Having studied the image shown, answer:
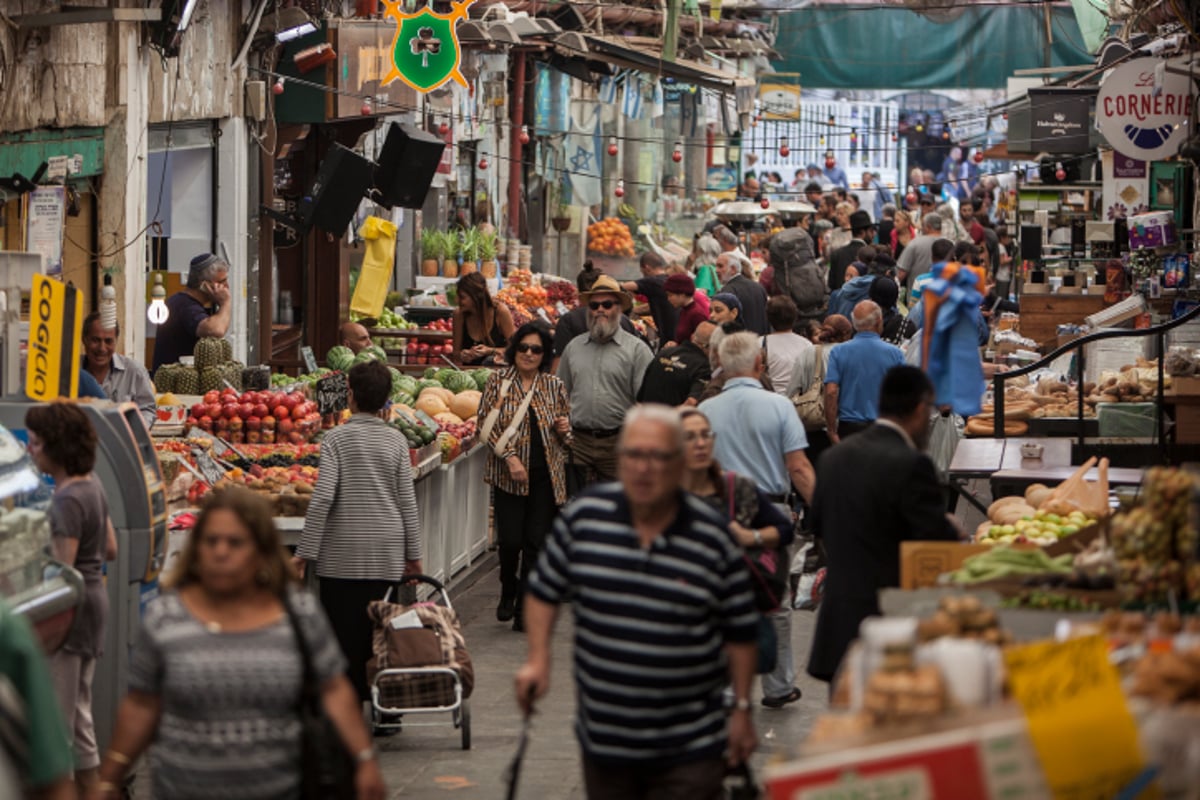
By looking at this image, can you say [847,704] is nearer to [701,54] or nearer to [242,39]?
[242,39]

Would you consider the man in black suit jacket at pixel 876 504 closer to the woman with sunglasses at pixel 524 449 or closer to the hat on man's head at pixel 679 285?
the woman with sunglasses at pixel 524 449

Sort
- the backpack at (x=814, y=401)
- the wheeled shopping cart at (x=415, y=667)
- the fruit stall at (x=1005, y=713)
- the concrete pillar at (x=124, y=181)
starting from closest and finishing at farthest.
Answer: the fruit stall at (x=1005, y=713) < the wheeled shopping cart at (x=415, y=667) < the backpack at (x=814, y=401) < the concrete pillar at (x=124, y=181)

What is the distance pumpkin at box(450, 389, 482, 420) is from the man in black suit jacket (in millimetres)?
7428

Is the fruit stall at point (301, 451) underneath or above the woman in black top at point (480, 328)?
underneath

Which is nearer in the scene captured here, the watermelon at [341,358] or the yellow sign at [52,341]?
the yellow sign at [52,341]

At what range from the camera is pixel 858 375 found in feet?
42.8

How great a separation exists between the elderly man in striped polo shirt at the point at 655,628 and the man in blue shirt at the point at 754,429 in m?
3.55

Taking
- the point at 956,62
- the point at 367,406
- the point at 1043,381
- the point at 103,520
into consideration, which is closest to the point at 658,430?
the point at 103,520

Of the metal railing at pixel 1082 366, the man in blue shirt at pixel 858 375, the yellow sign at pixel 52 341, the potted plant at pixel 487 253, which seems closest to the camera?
the yellow sign at pixel 52 341

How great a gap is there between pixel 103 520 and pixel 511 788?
2.48 metres

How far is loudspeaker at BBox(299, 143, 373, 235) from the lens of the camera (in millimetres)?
16984

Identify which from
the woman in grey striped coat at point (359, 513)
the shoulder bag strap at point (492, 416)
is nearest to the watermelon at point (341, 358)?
the shoulder bag strap at point (492, 416)

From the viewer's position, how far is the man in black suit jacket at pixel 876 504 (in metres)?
7.06

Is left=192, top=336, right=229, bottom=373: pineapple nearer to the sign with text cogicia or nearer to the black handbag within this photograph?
the sign with text cogicia
